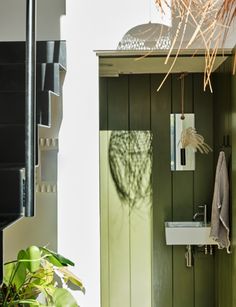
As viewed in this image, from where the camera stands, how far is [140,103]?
429 centimetres

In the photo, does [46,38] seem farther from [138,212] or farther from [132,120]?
[138,212]

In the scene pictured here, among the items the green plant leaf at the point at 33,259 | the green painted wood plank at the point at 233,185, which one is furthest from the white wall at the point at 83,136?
the green painted wood plank at the point at 233,185

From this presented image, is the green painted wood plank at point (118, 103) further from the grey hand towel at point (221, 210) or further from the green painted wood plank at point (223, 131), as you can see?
the grey hand towel at point (221, 210)

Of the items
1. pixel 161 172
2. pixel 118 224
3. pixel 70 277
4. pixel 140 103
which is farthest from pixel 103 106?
pixel 70 277

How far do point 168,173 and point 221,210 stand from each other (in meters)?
0.96

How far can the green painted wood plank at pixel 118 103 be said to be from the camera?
4273 mm

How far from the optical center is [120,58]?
10.4ft

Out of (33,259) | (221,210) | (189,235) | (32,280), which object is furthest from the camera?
(189,235)

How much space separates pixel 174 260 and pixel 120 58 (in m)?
2.01

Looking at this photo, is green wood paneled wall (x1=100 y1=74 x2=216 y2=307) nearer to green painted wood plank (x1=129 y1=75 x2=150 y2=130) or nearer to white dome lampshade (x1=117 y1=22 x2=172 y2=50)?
green painted wood plank (x1=129 y1=75 x2=150 y2=130)

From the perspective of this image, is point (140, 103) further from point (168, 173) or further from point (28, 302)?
point (28, 302)

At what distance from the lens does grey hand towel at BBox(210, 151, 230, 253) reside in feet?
10.9

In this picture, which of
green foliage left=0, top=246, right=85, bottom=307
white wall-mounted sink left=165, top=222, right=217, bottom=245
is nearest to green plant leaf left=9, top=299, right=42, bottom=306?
green foliage left=0, top=246, right=85, bottom=307

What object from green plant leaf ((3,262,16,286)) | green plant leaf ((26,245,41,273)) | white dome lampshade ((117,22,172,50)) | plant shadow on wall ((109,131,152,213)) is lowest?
green plant leaf ((3,262,16,286))
